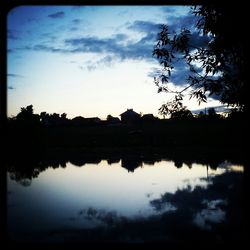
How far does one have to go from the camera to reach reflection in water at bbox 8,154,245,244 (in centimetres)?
698

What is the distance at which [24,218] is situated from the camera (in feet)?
26.8

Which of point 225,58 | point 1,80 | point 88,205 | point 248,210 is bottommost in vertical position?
point 88,205

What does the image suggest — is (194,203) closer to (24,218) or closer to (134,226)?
(134,226)

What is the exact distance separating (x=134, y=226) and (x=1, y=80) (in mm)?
5582

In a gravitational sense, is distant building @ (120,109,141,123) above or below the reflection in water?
above

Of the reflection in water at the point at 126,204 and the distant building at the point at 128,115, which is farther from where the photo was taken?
the distant building at the point at 128,115

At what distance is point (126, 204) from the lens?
32.0 feet

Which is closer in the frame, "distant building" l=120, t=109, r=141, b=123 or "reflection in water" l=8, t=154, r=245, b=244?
"reflection in water" l=8, t=154, r=245, b=244

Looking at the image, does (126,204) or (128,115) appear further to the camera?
(128,115)

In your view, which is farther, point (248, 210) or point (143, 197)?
point (143, 197)

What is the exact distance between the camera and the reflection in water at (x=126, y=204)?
6.98 m

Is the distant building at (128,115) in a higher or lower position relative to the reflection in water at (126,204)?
higher

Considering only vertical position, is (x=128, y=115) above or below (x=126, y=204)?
above

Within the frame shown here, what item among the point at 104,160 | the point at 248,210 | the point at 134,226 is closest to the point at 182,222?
the point at 134,226
